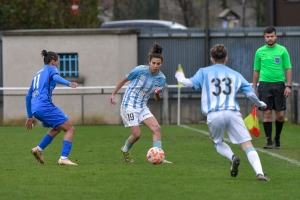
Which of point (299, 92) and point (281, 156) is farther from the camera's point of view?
point (299, 92)

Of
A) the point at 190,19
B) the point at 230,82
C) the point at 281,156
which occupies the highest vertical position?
the point at 190,19

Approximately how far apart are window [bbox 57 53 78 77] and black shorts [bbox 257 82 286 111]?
1214 centimetres

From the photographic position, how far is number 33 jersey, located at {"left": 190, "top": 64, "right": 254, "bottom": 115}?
8.88 metres

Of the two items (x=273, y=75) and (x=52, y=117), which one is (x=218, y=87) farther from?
(x=273, y=75)

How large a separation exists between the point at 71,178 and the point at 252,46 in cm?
1649

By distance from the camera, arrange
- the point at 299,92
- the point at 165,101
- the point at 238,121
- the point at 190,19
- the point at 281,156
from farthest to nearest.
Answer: the point at 190,19, the point at 165,101, the point at 299,92, the point at 281,156, the point at 238,121

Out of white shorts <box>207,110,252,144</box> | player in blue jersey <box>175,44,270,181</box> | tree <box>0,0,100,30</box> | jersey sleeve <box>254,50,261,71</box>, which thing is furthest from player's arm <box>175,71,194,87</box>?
tree <box>0,0,100,30</box>

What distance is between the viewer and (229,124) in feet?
29.3

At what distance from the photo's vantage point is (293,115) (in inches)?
882

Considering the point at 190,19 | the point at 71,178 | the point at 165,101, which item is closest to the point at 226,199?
the point at 71,178

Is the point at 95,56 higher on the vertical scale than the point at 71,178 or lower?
higher

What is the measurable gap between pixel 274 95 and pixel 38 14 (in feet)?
59.0

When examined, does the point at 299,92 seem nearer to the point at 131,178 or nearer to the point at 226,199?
the point at 131,178

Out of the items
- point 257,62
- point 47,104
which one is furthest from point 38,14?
point 47,104
